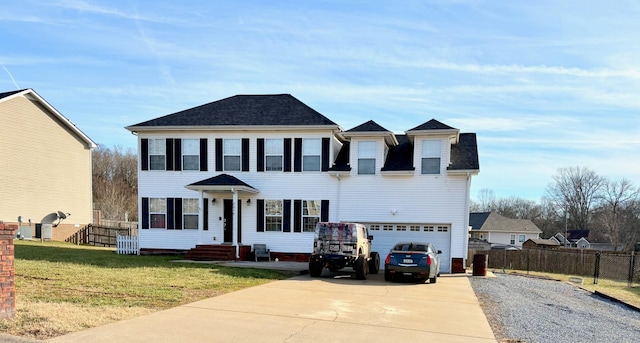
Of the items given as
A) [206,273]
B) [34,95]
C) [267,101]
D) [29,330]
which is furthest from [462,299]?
[34,95]

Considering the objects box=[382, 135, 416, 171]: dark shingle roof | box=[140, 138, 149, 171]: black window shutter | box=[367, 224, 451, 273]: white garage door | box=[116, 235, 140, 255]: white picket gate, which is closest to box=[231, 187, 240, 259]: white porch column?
box=[140, 138, 149, 171]: black window shutter

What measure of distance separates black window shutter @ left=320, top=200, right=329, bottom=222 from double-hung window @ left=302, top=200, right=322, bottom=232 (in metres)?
0.15

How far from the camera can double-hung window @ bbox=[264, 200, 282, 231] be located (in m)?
19.7

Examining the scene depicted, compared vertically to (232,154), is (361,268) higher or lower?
lower

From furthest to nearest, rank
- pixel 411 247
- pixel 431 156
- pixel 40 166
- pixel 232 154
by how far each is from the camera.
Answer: pixel 40 166, pixel 232 154, pixel 431 156, pixel 411 247

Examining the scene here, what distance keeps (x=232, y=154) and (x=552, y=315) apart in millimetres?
14649

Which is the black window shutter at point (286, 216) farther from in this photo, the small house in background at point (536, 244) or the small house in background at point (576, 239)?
the small house in background at point (576, 239)

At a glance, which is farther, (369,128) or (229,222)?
(229,222)

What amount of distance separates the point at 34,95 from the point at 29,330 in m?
25.6

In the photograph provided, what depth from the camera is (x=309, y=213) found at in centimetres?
1944

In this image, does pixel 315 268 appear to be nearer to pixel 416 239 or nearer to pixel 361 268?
pixel 361 268

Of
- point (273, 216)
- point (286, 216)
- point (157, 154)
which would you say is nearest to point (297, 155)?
point (286, 216)

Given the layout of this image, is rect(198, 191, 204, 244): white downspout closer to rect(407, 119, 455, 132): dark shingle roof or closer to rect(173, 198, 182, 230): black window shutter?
rect(173, 198, 182, 230): black window shutter

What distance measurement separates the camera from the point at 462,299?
1106 centimetres
